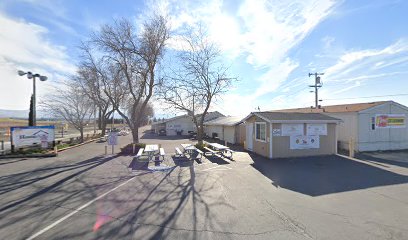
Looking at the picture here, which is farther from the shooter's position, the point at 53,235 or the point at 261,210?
the point at 261,210

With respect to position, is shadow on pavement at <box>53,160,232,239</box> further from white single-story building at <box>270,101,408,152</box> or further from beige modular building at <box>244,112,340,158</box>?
white single-story building at <box>270,101,408,152</box>

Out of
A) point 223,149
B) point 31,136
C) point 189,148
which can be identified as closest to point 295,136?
point 223,149

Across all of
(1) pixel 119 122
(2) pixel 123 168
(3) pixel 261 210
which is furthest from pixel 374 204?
(1) pixel 119 122

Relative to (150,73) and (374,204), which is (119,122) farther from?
(374,204)

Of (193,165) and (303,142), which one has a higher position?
(303,142)

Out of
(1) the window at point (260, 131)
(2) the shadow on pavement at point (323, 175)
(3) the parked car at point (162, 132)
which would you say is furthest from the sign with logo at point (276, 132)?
(3) the parked car at point (162, 132)

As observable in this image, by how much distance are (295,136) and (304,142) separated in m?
0.79

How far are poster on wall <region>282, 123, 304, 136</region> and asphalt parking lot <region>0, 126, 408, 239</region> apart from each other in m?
3.64

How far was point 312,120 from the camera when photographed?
47.8 ft

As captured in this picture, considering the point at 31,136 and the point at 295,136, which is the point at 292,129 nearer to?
the point at 295,136

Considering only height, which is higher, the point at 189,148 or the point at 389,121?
the point at 389,121

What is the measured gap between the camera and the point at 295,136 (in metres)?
14.5

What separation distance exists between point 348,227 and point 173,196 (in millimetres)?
4519

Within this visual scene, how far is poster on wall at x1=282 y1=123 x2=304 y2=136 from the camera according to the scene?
1429 centimetres
